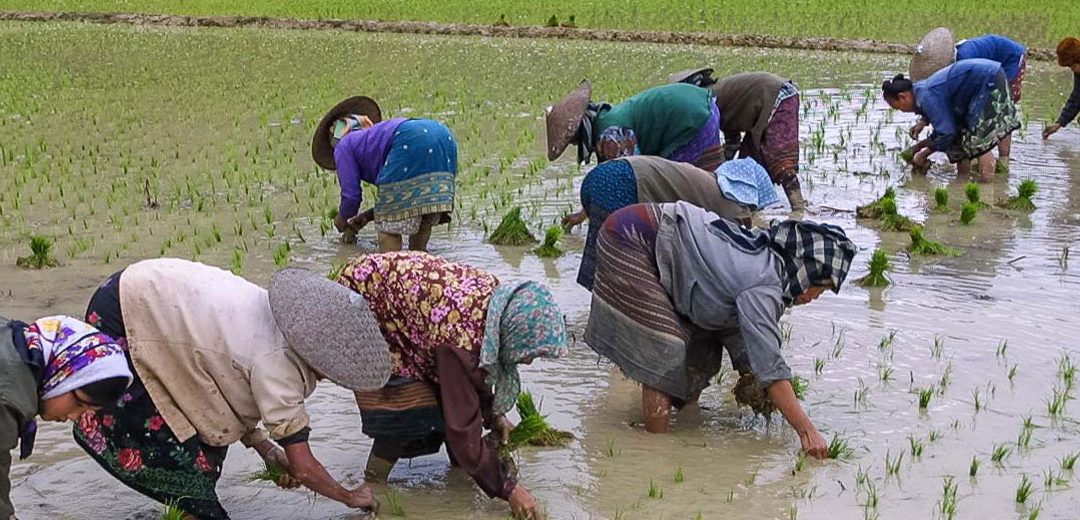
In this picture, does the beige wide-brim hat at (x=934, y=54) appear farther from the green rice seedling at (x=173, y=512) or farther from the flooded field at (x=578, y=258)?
the green rice seedling at (x=173, y=512)

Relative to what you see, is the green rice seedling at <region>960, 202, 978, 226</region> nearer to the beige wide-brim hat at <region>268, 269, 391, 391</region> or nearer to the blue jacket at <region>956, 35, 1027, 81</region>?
the blue jacket at <region>956, 35, 1027, 81</region>

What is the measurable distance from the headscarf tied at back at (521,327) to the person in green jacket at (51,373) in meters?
1.00

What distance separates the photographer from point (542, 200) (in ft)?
27.0

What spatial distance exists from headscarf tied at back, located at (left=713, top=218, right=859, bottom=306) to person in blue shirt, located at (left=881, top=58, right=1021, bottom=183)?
4477mm

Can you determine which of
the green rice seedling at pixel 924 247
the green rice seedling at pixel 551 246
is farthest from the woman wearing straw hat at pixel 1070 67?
the green rice seedling at pixel 551 246

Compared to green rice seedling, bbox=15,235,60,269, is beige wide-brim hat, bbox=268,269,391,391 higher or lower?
higher

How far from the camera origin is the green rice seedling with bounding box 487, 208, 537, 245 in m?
7.07

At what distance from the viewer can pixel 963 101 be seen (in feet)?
27.7

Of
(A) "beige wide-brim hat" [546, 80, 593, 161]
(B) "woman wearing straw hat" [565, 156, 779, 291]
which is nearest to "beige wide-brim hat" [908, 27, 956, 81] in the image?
(A) "beige wide-brim hat" [546, 80, 593, 161]

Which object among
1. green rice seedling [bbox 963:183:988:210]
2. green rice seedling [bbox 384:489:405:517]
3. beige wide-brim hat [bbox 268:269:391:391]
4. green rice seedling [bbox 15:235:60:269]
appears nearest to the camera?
beige wide-brim hat [bbox 268:269:391:391]

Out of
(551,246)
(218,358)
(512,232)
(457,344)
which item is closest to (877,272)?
(551,246)

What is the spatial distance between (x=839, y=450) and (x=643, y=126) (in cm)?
264

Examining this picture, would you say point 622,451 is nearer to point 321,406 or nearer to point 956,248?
point 321,406

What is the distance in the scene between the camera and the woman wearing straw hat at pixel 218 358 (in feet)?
10.9
